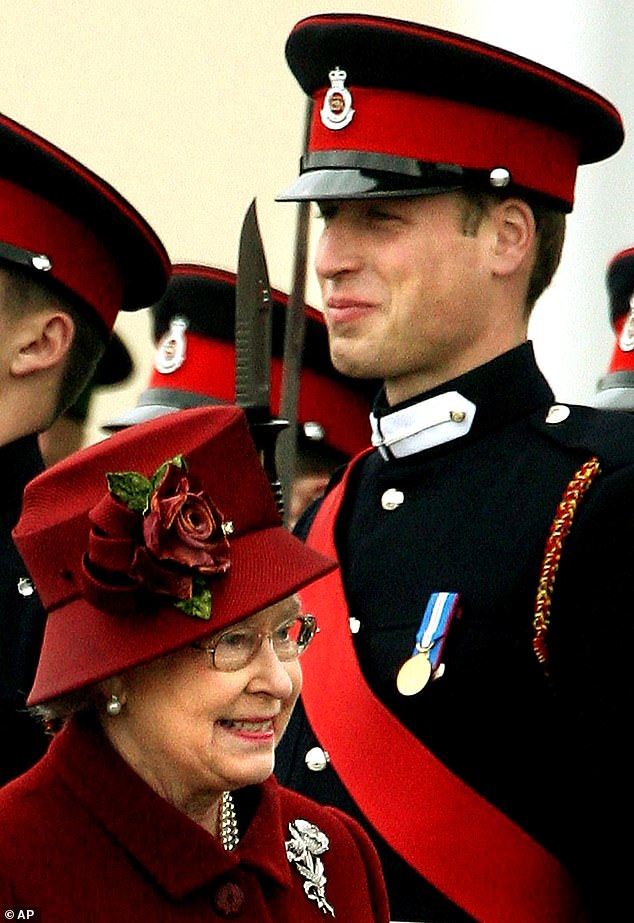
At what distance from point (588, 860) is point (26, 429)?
1277 millimetres

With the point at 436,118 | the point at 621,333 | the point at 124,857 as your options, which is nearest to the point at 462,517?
the point at 436,118

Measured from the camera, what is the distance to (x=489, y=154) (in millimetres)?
4238

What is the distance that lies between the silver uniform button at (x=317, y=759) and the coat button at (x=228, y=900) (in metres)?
0.85

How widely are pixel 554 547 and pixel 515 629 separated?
0.44 ft

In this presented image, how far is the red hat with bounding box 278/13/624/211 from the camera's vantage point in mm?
4227

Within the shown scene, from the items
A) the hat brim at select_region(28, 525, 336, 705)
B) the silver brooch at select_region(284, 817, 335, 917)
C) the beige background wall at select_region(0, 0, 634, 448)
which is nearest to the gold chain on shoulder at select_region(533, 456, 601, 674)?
the silver brooch at select_region(284, 817, 335, 917)

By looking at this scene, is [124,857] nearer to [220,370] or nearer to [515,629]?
[515,629]

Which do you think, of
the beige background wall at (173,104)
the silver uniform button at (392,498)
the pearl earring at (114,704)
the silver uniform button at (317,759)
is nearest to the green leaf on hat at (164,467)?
the pearl earring at (114,704)

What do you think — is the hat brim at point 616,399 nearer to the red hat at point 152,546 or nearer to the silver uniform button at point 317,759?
the silver uniform button at point 317,759

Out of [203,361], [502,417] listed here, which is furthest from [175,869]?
[203,361]

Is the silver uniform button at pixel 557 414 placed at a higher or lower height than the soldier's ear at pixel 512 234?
lower

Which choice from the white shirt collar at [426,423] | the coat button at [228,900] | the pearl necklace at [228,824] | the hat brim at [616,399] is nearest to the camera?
the coat button at [228,900]

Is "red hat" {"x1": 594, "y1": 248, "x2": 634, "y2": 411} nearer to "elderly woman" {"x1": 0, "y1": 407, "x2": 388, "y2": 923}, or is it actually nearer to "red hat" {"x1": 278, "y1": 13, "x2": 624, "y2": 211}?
"red hat" {"x1": 278, "y1": 13, "x2": 624, "y2": 211}

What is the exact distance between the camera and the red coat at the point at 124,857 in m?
3.12
